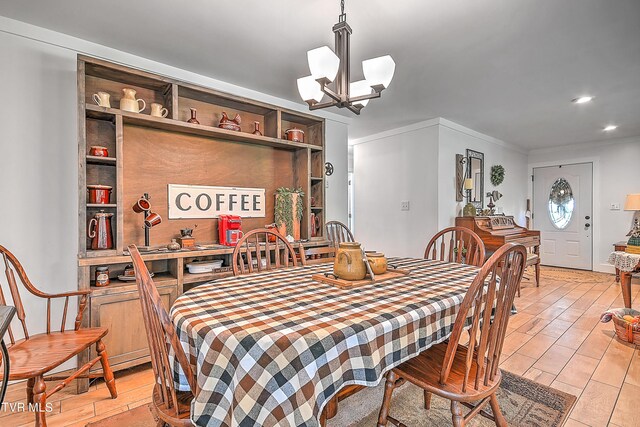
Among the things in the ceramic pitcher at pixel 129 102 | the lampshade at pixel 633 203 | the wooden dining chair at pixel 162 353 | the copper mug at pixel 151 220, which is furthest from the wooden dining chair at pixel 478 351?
the lampshade at pixel 633 203

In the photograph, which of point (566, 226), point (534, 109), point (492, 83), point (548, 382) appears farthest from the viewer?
point (566, 226)

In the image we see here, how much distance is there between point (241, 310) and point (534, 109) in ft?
13.9

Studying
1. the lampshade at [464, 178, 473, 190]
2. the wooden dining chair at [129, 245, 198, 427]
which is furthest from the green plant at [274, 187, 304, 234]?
the lampshade at [464, 178, 473, 190]

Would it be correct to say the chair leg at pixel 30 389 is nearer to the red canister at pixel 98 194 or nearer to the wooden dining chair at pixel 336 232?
the red canister at pixel 98 194

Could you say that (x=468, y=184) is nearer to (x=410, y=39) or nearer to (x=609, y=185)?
(x=410, y=39)

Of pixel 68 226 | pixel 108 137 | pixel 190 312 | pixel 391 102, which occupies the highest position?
pixel 391 102

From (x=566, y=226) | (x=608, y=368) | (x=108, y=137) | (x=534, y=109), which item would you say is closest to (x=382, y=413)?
(x=608, y=368)

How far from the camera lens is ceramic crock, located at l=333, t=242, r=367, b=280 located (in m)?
1.52

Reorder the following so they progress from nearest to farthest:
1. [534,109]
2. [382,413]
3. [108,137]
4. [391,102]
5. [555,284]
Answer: [382,413], [108,137], [391,102], [534,109], [555,284]

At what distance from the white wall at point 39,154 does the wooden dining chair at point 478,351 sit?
2.27 meters

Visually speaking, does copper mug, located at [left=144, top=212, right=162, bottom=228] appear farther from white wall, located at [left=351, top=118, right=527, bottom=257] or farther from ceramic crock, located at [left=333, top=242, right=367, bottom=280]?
white wall, located at [left=351, top=118, right=527, bottom=257]

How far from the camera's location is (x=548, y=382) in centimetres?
206

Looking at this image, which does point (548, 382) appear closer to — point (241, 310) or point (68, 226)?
point (241, 310)

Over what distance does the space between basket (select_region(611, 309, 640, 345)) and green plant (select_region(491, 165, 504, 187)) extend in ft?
9.38
